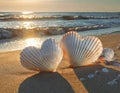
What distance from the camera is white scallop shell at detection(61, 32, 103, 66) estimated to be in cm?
388

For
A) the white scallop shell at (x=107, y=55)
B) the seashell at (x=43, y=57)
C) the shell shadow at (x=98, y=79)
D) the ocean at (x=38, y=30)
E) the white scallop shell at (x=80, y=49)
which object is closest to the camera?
the shell shadow at (x=98, y=79)

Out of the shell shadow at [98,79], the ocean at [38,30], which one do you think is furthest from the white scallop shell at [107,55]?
the ocean at [38,30]

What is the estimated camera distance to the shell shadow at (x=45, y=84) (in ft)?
10.3

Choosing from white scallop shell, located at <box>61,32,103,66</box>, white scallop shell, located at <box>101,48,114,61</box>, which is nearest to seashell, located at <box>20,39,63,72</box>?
white scallop shell, located at <box>61,32,103,66</box>

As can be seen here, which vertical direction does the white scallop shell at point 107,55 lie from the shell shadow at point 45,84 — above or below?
below

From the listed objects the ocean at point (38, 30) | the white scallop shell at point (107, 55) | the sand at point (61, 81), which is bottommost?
the ocean at point (38, 30)

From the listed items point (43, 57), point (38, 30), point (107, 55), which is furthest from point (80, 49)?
point (38, 30)

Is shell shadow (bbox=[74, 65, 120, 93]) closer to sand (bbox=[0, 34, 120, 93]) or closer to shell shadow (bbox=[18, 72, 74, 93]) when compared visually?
sand (bbox=[0, 34, 120, 93])

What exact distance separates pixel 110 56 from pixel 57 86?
1.51 m

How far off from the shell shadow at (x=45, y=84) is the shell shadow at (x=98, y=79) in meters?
0.21

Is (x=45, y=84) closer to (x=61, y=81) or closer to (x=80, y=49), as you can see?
(x=61, y=81)

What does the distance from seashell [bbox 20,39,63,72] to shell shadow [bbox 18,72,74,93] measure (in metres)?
0.11

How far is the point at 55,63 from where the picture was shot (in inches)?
145

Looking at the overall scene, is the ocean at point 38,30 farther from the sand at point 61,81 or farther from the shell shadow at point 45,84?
the shell shadow at point 45,84
